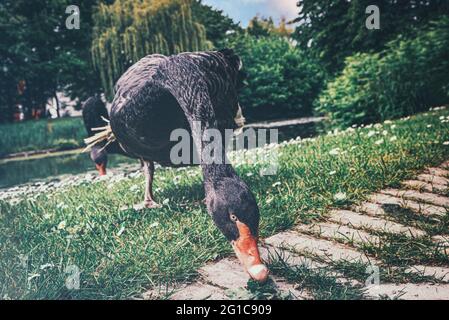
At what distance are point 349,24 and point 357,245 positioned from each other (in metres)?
1.88

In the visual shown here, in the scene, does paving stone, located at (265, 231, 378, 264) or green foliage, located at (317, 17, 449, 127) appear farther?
green foliage, located at (317, 17, 449, 127)

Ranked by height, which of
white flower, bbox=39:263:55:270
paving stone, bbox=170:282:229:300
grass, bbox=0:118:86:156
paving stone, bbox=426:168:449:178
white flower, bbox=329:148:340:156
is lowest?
paving stone, bbox=170:282:229:300

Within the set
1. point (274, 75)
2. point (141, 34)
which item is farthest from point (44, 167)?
point (274, 75)

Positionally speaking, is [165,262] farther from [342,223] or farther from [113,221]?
[342,223]

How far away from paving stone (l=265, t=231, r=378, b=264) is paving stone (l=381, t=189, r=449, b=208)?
0.63m

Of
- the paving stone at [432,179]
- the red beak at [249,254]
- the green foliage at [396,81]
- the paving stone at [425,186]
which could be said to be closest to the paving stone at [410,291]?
the red beak at [249,254]

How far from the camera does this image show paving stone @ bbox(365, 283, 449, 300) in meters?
1.42

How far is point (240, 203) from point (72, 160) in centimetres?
431

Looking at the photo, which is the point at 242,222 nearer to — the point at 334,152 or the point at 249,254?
the point at 249,254

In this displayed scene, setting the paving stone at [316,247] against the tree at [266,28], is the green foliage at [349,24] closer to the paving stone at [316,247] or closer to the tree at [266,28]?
the tree at [266,28]

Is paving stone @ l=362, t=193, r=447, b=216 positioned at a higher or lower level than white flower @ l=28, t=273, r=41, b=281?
higher

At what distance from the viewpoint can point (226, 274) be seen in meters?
1.58

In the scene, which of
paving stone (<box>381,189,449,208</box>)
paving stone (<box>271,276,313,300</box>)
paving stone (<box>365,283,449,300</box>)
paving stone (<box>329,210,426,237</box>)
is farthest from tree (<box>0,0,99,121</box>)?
paving stone (<box>365,283,449,300</box>)

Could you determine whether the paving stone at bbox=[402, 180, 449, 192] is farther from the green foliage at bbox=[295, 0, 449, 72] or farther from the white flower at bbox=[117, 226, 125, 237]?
the white flower at bbox=[117, 226, 125, 237]
